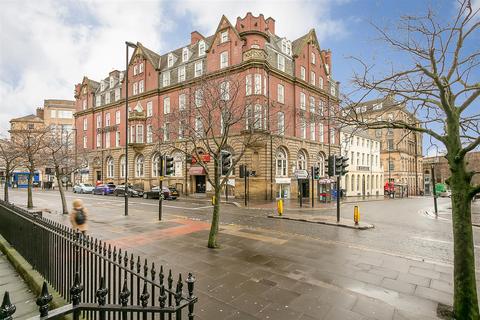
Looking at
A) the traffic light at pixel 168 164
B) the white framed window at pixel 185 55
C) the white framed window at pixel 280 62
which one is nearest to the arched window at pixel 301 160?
the white framed window at pixel 280 62

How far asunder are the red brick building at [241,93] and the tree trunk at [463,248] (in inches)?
657

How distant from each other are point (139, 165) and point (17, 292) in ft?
111

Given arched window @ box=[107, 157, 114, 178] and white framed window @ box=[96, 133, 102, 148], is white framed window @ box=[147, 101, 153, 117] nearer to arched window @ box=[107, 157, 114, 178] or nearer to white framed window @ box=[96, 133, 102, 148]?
arched window @ box=[107, 157, 114, 178]

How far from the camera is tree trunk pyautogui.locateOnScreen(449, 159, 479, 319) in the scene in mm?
4031

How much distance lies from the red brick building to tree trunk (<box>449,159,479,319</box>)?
54.7 ft

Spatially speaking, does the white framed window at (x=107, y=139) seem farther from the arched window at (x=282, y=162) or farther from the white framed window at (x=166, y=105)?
the arched window at (x=282, y=162)

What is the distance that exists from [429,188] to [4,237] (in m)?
76.4

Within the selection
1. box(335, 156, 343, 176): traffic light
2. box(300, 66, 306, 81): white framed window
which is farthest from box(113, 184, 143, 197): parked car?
box(300, 66, 306, 81): white framed window

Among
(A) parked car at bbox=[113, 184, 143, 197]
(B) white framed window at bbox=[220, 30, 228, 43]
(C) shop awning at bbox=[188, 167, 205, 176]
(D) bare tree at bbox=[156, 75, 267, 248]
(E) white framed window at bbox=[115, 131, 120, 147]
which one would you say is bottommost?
(A) parked car at bbox=[113, 184, 143, 197]

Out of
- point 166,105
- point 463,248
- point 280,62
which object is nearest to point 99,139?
point 166,105

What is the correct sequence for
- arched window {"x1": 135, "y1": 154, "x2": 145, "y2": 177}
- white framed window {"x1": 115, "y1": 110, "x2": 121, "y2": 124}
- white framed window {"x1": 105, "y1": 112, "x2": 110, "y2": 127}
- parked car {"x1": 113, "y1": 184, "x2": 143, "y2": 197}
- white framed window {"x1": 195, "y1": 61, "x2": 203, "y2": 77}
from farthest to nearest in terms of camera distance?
white framed window {"x1": 105, "y1": 112, "x2": 110, "y2": 127}, white framed window {"x1": 115, "y1": 110, "x2": 121, "y2": 124}, arched window {"x1": 135, "y1": 154, "x2": 145, "y2": 177}, white framed window {"x1": 195, "y1": 61, "x2": 203, "y2": 77}, parked car {"x1": 113, "y1": 184, "x2": 143, "y2": 197}

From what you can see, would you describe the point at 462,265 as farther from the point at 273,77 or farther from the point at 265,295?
the point at 273,77

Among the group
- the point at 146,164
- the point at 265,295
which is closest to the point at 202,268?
the point at 265,295

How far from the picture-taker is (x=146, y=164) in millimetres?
35188
